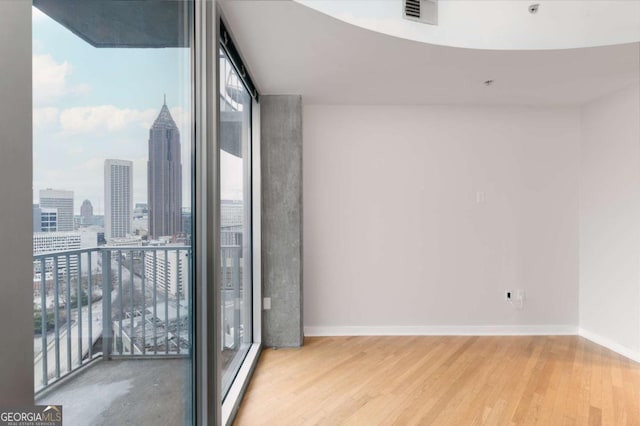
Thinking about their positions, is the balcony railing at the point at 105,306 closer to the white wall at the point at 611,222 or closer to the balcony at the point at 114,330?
the balcony at the point at 114,330

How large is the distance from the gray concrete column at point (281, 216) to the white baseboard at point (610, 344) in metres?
3.00

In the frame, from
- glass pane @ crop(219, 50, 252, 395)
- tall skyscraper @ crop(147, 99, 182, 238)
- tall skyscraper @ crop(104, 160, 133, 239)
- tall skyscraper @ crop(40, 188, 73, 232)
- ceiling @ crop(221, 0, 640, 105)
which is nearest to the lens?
tall skyscraper @ crop(40, 188, 73, 232)

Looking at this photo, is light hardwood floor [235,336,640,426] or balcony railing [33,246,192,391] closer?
balcony railing [33,246,192,391]

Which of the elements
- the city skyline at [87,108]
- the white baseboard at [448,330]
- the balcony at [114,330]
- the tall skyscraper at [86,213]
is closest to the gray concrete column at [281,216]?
the white baseboard at [448,330]

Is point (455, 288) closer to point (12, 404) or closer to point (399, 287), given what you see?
point (399, 287)

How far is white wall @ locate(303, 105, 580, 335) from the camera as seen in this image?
11.3 ft

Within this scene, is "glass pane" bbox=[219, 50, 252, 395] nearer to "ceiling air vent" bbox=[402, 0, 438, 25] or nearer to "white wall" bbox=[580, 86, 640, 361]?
"ceiling air vent" bbox=[402, 0, 438, 25]

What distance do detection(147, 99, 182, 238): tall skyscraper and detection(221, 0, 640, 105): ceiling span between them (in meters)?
0.93

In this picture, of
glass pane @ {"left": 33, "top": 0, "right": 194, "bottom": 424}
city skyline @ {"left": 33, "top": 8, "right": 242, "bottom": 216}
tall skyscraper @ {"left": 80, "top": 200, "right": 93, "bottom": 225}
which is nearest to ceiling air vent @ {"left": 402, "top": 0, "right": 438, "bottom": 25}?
glass pane @ {"left": 33, "top": 0, "right": 194, "bottom": 424}

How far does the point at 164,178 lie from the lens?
4.05 ft

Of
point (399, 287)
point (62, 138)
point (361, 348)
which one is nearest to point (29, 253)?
point (62, 138)

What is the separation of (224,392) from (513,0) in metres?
3.40

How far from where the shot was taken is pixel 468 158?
345 cm

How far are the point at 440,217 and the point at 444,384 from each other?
5.49ft
